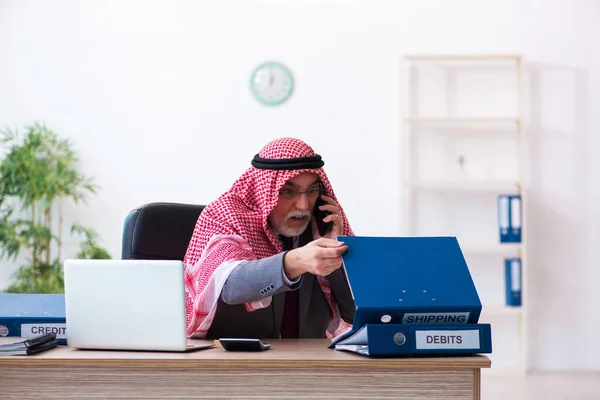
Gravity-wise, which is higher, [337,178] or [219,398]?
[337,178]

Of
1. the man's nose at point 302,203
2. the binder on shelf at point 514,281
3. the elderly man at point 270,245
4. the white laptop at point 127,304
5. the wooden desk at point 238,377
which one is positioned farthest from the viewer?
the binder on shelf at point 514,281

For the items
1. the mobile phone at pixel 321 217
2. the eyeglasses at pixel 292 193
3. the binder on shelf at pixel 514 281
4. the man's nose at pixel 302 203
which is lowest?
the binder on shelf at pixel 514 281

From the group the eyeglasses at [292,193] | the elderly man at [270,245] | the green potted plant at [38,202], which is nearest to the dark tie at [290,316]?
the elderly man at [270,245]

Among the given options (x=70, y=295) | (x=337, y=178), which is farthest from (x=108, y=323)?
(x=337, y=178)

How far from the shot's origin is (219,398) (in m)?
1.83

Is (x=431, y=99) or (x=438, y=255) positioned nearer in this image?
(x=438, y=255)

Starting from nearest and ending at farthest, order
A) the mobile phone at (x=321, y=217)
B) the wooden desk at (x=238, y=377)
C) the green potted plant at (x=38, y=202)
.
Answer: the wooden desk at (x=238, y=377) → the mobile phone at (x=321, y=217) → the green potted plant at (x=38, y=202)

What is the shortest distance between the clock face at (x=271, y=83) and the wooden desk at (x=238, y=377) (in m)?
4.01

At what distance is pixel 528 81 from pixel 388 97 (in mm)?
960

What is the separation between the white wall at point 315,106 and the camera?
19.0 feet

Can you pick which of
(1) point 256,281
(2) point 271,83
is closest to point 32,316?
(1) point 256,281

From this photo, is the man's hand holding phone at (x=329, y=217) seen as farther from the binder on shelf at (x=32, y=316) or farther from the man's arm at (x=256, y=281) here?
the binder on shelf at (x=32, y=316)

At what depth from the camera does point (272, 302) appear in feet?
8.78

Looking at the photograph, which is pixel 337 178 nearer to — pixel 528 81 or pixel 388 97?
pixel 388 97
